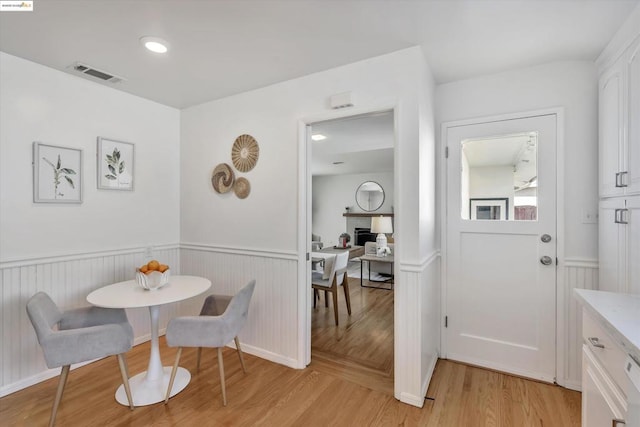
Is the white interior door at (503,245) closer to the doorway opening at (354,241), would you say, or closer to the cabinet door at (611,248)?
the cabinet door at (611,248)

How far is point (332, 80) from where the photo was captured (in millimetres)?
2355

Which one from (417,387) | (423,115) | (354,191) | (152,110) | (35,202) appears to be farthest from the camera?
(354,191)

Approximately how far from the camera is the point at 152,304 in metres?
1.90

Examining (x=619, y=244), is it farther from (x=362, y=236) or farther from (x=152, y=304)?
(x=362, y=236)

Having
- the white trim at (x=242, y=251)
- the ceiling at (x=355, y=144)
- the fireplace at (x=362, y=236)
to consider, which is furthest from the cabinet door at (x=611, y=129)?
the fireplace at (x=362, y=236)

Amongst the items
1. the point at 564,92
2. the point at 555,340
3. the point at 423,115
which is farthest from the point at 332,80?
the point at 555,340

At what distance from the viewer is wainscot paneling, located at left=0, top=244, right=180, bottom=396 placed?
2.14 metres

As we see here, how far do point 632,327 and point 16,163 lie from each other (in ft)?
11.7

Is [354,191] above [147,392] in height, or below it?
above

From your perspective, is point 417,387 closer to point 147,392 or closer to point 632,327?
point 632,327

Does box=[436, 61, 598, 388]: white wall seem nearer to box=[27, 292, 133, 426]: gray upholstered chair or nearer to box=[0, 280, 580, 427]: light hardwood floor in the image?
box=[0, 280, 580, 427]: light hardwood floor

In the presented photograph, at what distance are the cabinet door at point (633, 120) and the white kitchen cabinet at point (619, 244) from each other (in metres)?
0.10

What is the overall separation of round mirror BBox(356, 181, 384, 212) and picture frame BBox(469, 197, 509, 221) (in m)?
5.11

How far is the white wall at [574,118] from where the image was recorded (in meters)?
2.16
